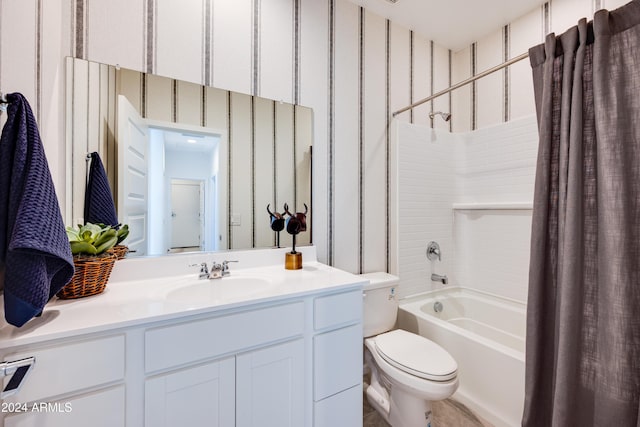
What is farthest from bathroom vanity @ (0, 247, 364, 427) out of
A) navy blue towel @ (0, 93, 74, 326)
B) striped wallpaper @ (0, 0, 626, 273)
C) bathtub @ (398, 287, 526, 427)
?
bathtub @ (398, 287, 526, 427)

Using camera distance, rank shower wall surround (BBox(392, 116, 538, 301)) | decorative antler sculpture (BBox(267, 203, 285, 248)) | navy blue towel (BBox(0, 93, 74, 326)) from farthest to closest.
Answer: shower wall surround (BBox(392, 116, 538, 301)), decorative antler sculpture (BBox(267, 203, 285, 248)), navy blue towel (BBox(0, 93, 74, 326))

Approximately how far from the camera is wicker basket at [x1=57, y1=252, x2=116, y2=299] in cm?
96

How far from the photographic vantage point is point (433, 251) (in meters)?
2.20

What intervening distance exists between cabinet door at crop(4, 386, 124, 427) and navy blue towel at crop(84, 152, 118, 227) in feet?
2.26

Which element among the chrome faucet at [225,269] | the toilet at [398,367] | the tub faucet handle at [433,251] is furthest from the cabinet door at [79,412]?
the tub faucet handle at [433,251]

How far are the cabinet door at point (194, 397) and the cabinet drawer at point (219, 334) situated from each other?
0.04 metres

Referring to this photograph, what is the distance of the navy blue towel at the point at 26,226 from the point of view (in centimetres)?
69

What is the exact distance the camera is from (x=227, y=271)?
4.45 feet

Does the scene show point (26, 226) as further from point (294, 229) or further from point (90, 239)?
point (294, 229)

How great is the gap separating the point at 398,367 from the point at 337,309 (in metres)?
0.49

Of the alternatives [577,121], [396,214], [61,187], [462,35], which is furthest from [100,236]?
[462,35]

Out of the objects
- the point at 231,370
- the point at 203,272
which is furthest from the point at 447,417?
the point at 203,272

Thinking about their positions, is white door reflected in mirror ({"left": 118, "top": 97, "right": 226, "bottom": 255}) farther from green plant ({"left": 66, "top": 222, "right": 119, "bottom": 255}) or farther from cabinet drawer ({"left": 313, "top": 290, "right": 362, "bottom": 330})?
cabinet drawer ({"left": 313, "top": 290, "right": 362, "bottom": 330})

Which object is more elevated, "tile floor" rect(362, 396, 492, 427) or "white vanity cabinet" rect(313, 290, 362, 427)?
"white vanity cabinet" rect(313, 290, 362, 427)
